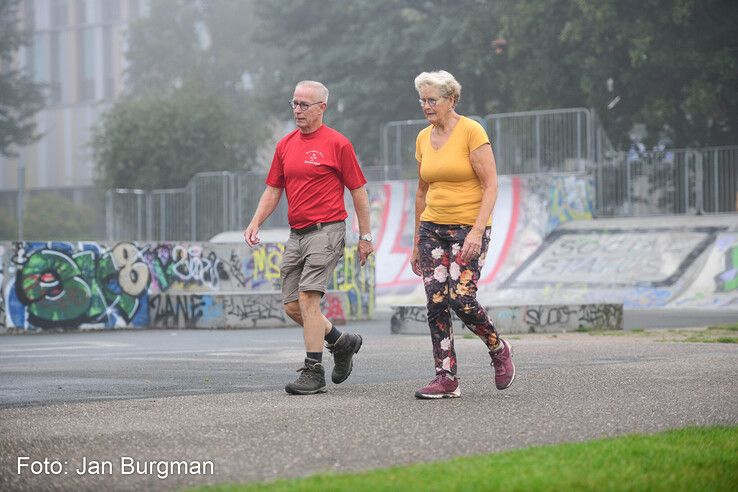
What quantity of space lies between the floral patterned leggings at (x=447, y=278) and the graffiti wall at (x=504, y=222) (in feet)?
73.4

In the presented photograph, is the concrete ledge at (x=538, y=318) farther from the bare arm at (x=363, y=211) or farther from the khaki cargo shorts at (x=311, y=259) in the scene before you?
the khaki cargo shorts at (x=311, y=259)

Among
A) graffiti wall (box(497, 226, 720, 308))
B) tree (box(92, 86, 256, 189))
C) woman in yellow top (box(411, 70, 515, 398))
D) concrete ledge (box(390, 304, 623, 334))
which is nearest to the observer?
woman in yellow top (box(411, 70, 515, 398))

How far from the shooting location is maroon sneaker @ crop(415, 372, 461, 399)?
8.28m

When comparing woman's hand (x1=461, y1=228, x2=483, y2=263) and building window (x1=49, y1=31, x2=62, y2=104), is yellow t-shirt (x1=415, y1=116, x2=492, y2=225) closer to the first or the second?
woman's hand (x1=461, y1=228, x2=483, y2=263)

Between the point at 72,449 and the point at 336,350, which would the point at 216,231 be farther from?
the point at 72,449

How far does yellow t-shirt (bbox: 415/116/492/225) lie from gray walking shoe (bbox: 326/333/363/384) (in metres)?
1.24

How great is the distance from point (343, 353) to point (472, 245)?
152 centimetres

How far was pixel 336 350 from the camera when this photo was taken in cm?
920

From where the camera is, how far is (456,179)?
27.3 feet

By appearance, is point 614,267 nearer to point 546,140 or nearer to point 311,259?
point 546,140

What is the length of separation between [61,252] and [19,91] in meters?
48.8

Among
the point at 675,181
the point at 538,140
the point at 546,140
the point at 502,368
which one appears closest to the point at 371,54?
the point at 538,140

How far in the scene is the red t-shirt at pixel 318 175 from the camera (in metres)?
8.80

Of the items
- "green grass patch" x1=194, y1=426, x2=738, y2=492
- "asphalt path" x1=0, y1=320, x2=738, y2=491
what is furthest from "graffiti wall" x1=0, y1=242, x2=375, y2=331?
"green grass patch" x1=194, y1=426, x2=738, y2=492
